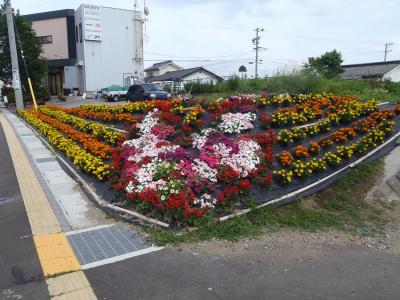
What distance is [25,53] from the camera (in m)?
33.2

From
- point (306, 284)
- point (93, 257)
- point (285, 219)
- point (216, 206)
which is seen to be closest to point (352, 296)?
point (306, 284)

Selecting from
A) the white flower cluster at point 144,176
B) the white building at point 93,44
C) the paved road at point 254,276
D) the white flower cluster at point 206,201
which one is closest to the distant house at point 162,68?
the white building at point 93,44

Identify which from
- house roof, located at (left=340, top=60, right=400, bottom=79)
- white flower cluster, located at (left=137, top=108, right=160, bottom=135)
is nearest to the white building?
house roof, located at (left=340, top=60, right=400, bottom=79)

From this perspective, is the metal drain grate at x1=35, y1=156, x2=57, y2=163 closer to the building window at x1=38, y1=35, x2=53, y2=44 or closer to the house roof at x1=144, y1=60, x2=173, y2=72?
the building window at x1=38, y1=35, x2=53, y2=44

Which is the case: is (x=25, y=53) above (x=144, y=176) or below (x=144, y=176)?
above

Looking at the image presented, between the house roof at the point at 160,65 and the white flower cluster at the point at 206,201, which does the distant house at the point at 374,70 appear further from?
the white flower cluster at the point at 206,201

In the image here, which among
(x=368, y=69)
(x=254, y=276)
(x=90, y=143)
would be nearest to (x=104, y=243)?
(x=254, y=276)

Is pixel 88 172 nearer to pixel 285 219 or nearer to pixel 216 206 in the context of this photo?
pixel 216 206

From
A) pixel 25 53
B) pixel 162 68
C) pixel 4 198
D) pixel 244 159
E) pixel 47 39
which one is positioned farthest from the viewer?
pixel 162 68

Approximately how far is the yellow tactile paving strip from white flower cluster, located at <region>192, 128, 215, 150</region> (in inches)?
110

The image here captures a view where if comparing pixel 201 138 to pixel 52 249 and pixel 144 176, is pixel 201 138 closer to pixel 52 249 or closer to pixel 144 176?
pixel 144 176

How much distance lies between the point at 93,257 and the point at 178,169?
6.69 feet

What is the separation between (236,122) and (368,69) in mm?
44054

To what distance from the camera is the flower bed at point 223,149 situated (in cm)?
551
